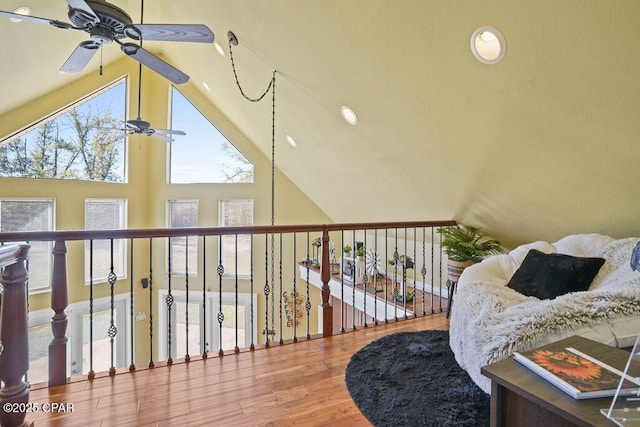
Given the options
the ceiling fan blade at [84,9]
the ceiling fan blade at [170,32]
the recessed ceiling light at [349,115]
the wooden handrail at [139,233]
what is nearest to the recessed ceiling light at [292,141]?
the recessed ceiling light at [349,115]

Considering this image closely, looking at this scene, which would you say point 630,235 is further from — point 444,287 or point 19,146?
point 19,146

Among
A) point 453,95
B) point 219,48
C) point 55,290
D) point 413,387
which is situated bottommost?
point 413,387

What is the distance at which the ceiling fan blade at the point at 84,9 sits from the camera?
5.67 ft

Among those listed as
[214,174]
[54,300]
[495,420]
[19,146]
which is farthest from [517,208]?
[19,146]

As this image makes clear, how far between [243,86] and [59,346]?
3.87m

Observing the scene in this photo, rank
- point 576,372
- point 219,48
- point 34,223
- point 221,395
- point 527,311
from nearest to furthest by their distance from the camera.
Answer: point 576,372
point 527,311
point 221,395
point 219,48
point 34,223

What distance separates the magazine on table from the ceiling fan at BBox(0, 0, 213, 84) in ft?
8.49

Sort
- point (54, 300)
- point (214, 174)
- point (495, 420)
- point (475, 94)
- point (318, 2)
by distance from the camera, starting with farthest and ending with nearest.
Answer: point (214, 174), point (318, 2), point (475, 94), point (54, 300), point (495, 420)

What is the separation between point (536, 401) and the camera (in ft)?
3.38

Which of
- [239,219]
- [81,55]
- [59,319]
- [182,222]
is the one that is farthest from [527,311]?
[182,222]

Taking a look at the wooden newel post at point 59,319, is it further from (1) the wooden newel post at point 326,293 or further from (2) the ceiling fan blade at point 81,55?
(1) the wooden newel post at point 326,293

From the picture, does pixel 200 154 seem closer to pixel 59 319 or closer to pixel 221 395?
pixel 59 319

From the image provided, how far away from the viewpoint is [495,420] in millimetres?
1178

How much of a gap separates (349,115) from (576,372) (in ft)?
8.97
